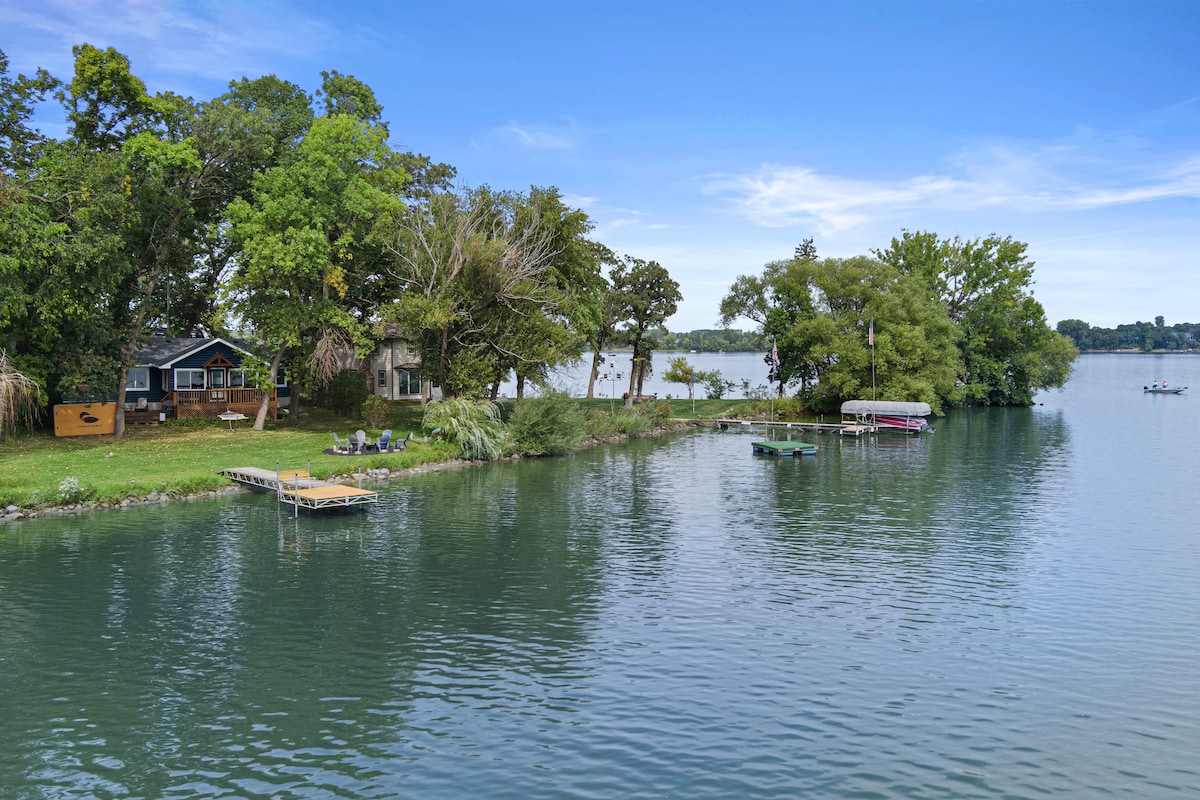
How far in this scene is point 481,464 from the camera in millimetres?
50281

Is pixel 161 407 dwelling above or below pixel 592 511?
above

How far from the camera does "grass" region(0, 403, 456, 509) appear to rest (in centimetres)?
3466

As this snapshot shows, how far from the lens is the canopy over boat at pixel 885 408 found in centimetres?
7431

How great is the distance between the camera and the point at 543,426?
54.0 meters

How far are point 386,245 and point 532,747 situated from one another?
44.0 meters

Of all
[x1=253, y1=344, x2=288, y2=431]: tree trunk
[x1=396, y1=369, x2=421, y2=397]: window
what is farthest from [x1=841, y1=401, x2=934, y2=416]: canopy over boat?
[x1=253, y1=344, x2=288, y2=431]: tree trunk

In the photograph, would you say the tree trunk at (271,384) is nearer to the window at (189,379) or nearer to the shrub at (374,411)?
the shrub at (374,411)

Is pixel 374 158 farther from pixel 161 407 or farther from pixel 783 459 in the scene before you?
pixel 783 459

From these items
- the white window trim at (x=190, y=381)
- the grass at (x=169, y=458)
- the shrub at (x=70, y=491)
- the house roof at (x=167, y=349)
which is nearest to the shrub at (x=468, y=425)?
the grass at (x=169, y=458)

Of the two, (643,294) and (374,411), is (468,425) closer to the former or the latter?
(374,411)

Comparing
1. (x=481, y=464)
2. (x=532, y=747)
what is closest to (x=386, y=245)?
(x=481, y=464)

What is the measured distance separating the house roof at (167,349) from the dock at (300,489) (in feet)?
59.6

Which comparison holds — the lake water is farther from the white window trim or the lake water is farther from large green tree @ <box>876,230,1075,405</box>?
large green tree @ <box>876,230,1075,405</box>

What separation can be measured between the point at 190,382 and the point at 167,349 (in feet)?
9.37
